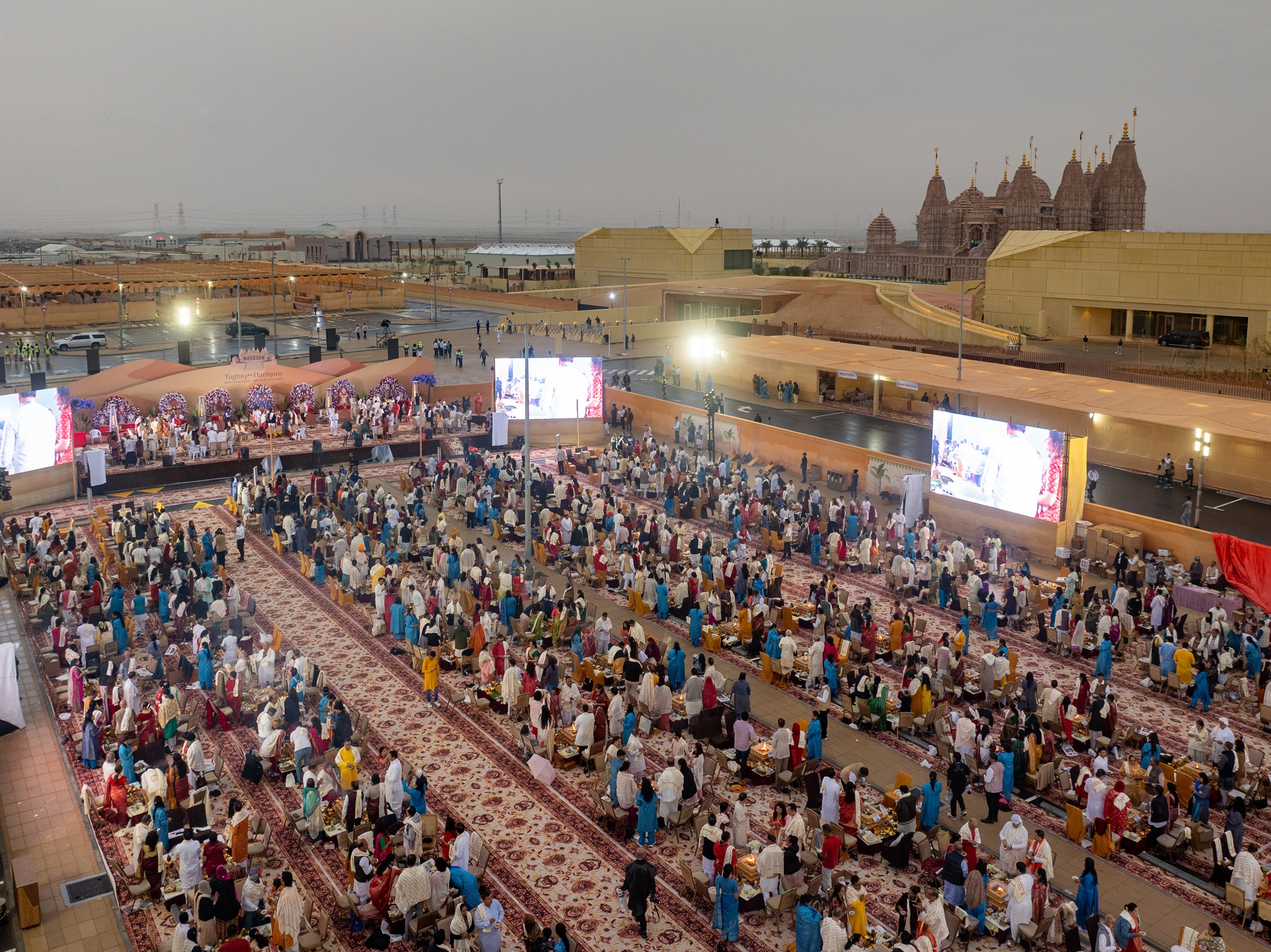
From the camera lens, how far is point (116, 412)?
31047 mm

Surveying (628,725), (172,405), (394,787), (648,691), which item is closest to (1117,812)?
(628,725)

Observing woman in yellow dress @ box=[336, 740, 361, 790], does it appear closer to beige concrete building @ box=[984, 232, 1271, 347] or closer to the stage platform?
the stage platform

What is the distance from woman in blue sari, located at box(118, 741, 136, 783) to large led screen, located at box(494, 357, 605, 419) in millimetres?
20379

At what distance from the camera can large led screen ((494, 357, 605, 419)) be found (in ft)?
105

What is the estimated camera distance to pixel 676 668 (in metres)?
15.2

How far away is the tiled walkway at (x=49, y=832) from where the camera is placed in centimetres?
1013

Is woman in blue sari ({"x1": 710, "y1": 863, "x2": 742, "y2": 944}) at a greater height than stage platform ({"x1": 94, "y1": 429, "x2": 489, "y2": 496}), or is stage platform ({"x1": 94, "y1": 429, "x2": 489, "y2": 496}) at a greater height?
stage platform ({"x1": 94, "y1": 429, "x2": 489, "y2": 496})

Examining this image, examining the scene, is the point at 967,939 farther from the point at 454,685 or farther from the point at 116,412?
the point at 116,412

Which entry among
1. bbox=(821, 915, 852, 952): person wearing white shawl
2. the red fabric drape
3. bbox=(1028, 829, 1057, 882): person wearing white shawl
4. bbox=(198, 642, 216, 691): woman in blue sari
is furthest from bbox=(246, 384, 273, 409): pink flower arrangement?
bbox=(1028, 829, 1057, 882): person wearing white shawl

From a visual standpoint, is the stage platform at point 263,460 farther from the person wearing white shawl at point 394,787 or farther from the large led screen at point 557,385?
the person wearing white shawl at point 394,787

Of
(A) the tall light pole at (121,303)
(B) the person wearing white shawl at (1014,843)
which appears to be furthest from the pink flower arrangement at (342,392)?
(B) the person wearing white shawl at (1014,843)

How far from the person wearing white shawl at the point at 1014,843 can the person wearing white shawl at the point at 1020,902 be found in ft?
2.77

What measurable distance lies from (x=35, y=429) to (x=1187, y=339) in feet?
144

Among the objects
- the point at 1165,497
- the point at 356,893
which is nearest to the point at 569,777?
the point at 356,893
